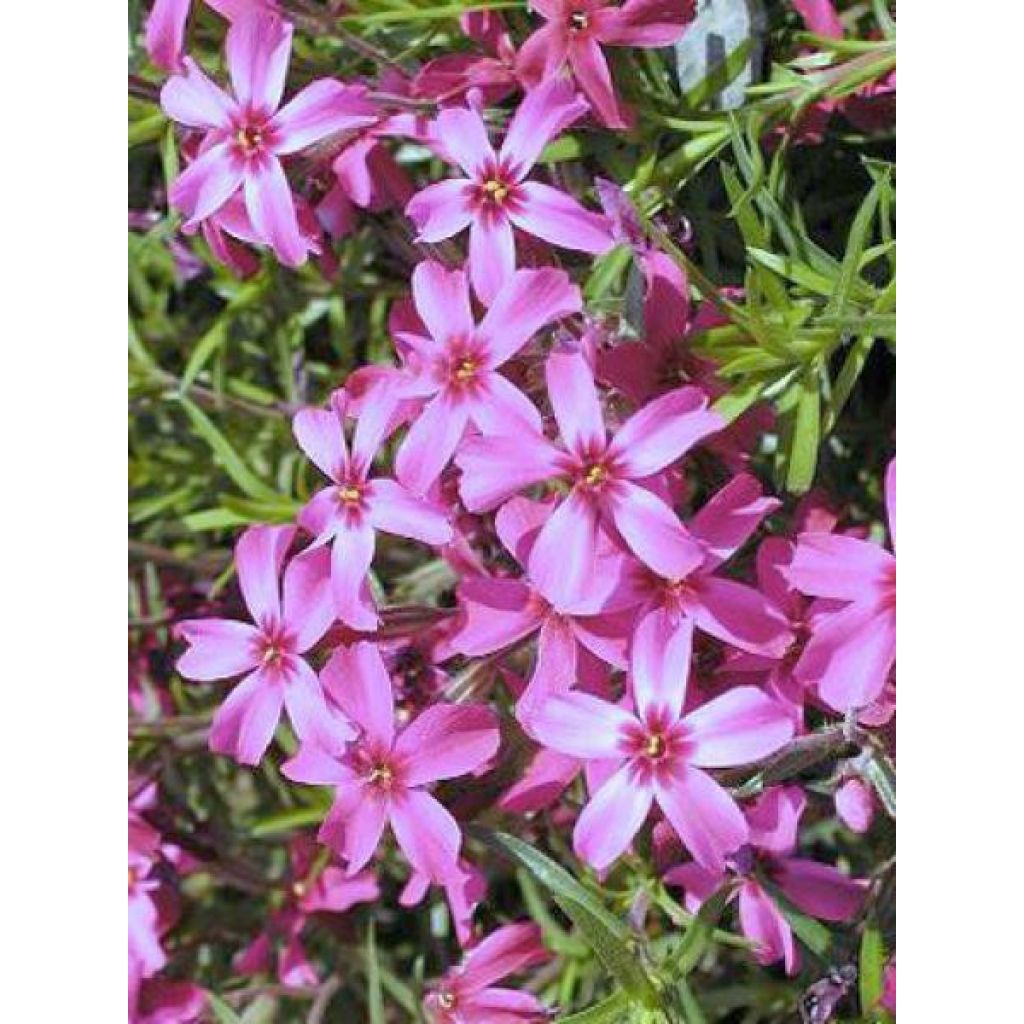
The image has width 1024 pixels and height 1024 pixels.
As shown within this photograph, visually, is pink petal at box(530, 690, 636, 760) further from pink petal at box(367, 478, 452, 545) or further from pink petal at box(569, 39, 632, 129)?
pink petal at box(569, 39, 632, 129)

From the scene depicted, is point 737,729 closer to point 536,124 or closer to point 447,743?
point 447,743

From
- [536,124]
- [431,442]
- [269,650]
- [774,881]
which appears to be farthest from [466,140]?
[774,881]

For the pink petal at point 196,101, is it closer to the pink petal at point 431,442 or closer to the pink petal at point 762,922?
the pink petal at point 431,442

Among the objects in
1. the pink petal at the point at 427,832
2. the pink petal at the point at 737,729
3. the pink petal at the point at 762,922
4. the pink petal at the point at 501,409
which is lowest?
the pink petal at the point at 762,922

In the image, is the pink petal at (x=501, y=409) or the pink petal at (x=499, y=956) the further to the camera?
the pink petal at (x=499, y=956)

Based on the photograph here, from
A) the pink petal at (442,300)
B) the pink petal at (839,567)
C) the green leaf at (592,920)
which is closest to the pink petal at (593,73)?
the pink petal at (442,300)

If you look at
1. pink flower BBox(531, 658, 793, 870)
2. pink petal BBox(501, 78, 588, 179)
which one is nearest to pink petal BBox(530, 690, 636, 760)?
pink flower BBox(531, 658, 793, 870)

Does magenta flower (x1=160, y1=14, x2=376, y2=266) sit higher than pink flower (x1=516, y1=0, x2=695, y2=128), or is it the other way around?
pink flower (x1=516, y1=0, x2=695, y2=128)
